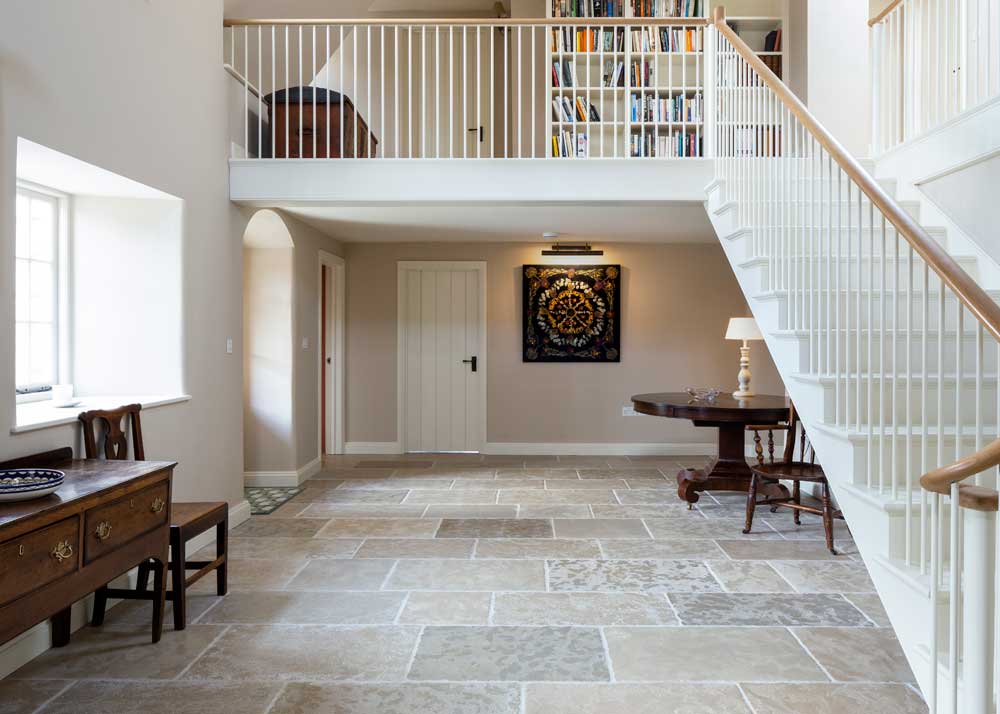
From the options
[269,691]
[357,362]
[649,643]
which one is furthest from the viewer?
[357,362]

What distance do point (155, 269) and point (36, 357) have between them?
2.36 ft

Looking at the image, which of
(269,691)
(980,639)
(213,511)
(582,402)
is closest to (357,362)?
(582,402)

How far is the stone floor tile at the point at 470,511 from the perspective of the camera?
481cm

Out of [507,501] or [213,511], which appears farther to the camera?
[507,501]

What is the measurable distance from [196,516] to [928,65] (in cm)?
425

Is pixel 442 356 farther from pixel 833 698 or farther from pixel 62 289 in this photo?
pixel 833 698

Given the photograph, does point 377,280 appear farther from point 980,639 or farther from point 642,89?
point 980,639

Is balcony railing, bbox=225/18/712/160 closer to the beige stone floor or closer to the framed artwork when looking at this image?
the framed artwork

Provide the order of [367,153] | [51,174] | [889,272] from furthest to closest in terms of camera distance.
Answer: [367,153]
[889,272]
[51,174]

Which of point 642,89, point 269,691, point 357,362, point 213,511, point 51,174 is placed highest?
point 642,89

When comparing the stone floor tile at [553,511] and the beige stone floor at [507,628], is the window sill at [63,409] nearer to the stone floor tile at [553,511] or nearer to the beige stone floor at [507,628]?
the beige stone floor at [507,628]

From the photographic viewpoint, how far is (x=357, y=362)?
7.24 m

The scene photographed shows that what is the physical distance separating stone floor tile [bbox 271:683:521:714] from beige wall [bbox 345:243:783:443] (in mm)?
4928

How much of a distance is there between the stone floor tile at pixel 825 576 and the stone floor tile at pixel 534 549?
38.5 inches
